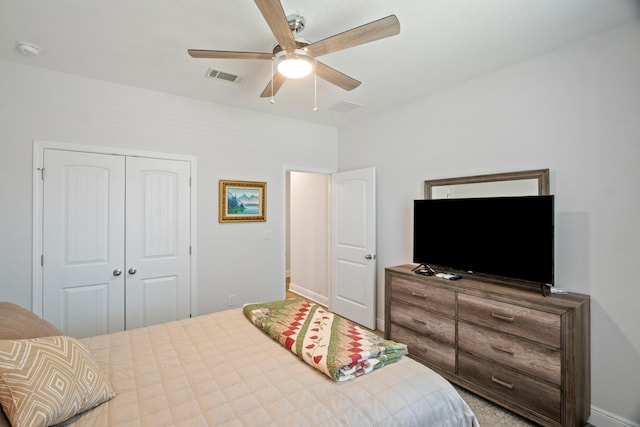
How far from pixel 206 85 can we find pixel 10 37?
1386mm

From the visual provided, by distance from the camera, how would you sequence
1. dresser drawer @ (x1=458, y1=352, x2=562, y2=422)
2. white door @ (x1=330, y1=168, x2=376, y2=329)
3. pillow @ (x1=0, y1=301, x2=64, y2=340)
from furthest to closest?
white door @ (x1=330, y1=168, x2=376, y2=329)
dresser drawer @ (x1=458, y1=352, x2=562, y2=422)
pillow @ (x1=0, y1=301, x2=64, y2=340)

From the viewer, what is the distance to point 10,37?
2.15 m

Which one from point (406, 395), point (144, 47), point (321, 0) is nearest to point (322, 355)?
point (406, 395)

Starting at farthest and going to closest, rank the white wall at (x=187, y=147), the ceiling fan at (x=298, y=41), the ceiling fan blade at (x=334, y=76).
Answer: the white wall at (x=187, y=147), the ceiling fan blade at (x=334, y=76), the ceiling fan at (x=298, y=41)

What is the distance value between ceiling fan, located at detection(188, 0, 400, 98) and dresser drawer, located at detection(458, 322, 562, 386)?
7.23 feet

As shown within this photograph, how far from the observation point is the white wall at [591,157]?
77.9 inches

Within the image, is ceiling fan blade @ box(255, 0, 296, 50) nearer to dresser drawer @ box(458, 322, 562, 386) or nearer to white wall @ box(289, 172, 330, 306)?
dresser drawer @ box(458, 322, 562, 386)

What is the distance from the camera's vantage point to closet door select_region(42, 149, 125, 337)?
2.68 metres

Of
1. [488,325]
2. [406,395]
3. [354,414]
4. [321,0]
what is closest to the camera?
[354,414]

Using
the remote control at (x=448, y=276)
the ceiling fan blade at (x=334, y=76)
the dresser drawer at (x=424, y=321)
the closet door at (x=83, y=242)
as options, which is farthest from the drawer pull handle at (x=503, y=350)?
the closet door at (x=83, y=242)

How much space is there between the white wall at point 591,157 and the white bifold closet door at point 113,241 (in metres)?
3.14

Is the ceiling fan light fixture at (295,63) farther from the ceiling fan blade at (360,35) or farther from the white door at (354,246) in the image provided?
the white door at (354,246)

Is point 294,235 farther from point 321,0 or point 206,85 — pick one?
point 321,0

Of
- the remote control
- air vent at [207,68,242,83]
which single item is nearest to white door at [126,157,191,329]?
air vent at [207,68,242,83]
